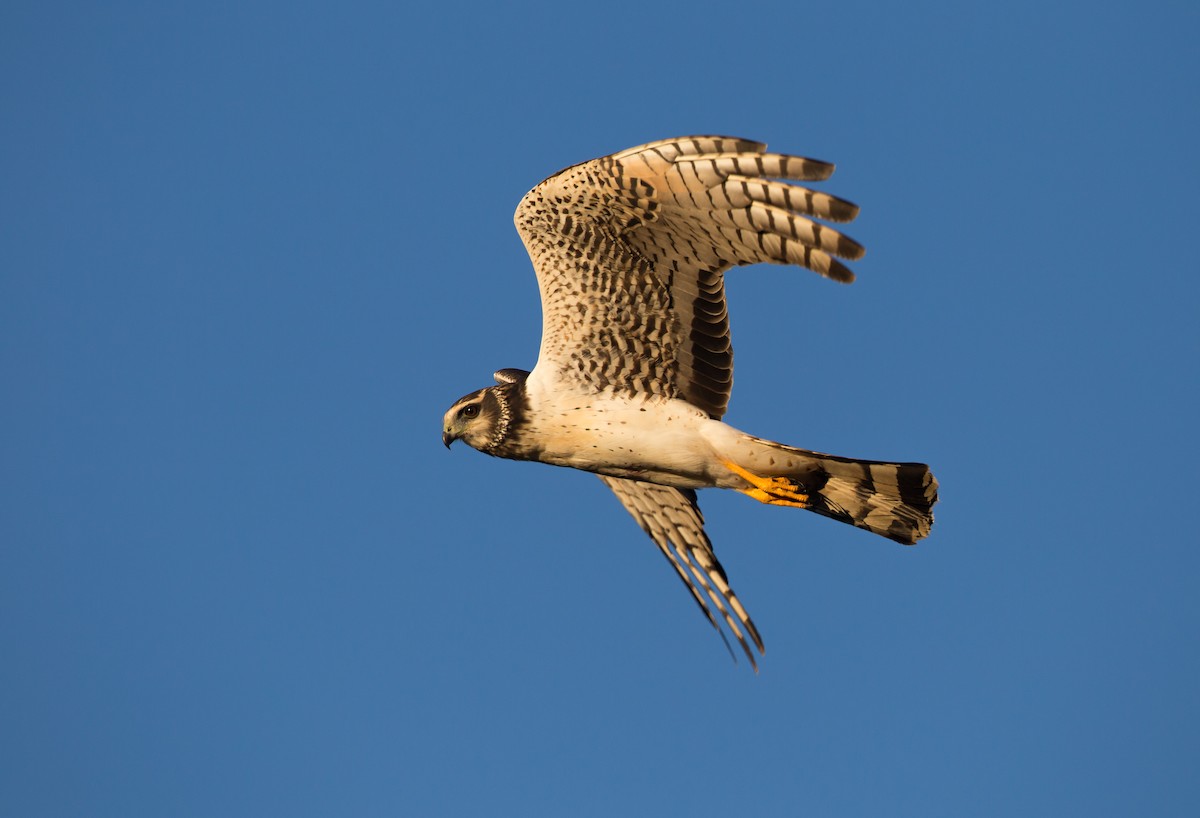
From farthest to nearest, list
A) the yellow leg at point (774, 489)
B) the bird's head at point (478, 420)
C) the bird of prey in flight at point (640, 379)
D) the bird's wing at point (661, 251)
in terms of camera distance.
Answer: the bird's head at point (478, 420)
the yellow leg at point (774, 489)
the bird of prey in flight at point (640, 379)
the bird's wing at point (661, 251)

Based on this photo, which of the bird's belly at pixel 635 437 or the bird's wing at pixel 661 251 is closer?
the bird's wing at pixel 661 251

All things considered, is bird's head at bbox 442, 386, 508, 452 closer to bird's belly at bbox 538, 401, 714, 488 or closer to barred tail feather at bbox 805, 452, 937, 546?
bird's belly at bbox 538, 401, 714, 488

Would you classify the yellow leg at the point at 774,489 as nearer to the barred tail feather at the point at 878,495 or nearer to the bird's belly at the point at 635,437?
the barred tail feather at the point at 878,495

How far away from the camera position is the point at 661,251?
31.6 feet

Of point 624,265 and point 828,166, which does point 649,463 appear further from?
point 828,166

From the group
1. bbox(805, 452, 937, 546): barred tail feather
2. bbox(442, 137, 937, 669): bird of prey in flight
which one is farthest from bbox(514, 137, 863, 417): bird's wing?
bbox(805, 452, 937, 546): barred tail feather

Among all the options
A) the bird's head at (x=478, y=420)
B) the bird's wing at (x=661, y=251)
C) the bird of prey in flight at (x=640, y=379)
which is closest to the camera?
the bird's wing at (x=661, y=251)

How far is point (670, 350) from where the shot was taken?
10.0 m

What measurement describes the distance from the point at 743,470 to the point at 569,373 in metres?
1.33

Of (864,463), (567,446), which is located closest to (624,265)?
(567,446)

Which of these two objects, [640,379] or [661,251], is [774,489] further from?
[661,251]

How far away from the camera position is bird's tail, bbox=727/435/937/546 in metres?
9.82

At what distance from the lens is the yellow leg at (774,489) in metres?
10.0

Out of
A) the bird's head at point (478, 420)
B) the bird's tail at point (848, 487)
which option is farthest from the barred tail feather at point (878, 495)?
the bird's head at point (478, 420)
